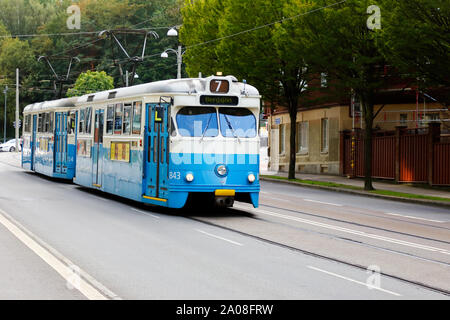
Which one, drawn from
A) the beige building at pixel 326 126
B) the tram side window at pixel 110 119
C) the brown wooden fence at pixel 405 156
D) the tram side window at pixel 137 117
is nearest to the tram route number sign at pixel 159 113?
the tram side window at pixel 137 117

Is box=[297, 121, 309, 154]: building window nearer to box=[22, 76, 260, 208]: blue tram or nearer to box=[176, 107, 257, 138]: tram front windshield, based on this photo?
box=[22, 76, 260, 208]: blue tram

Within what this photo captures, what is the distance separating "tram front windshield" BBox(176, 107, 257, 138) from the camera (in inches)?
683

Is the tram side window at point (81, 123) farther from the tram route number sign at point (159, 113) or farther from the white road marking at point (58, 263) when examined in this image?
the white road marking at point (58, 263)

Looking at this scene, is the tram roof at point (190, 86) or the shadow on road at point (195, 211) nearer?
the tram roof at point (190, 86)

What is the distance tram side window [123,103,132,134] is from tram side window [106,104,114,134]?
1.26m

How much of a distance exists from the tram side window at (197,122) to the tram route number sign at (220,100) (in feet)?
A: 0.59

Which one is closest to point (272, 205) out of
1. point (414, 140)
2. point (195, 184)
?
point (195, 184)

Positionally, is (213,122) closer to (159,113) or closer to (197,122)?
(197,122)

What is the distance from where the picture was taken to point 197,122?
17.4 meters

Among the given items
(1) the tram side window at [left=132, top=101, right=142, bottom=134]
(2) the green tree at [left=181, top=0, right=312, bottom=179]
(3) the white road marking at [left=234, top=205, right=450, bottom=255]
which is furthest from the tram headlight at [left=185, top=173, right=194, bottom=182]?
(2) the green tree at [left=181, top=0, right=312, bottom=179]

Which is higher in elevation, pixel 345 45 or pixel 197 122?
pixel 345 45

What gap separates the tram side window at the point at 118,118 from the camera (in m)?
20.4

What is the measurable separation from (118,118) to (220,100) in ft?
13.7

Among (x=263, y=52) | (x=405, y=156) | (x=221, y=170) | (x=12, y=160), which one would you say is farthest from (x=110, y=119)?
(x=12, y=160)
